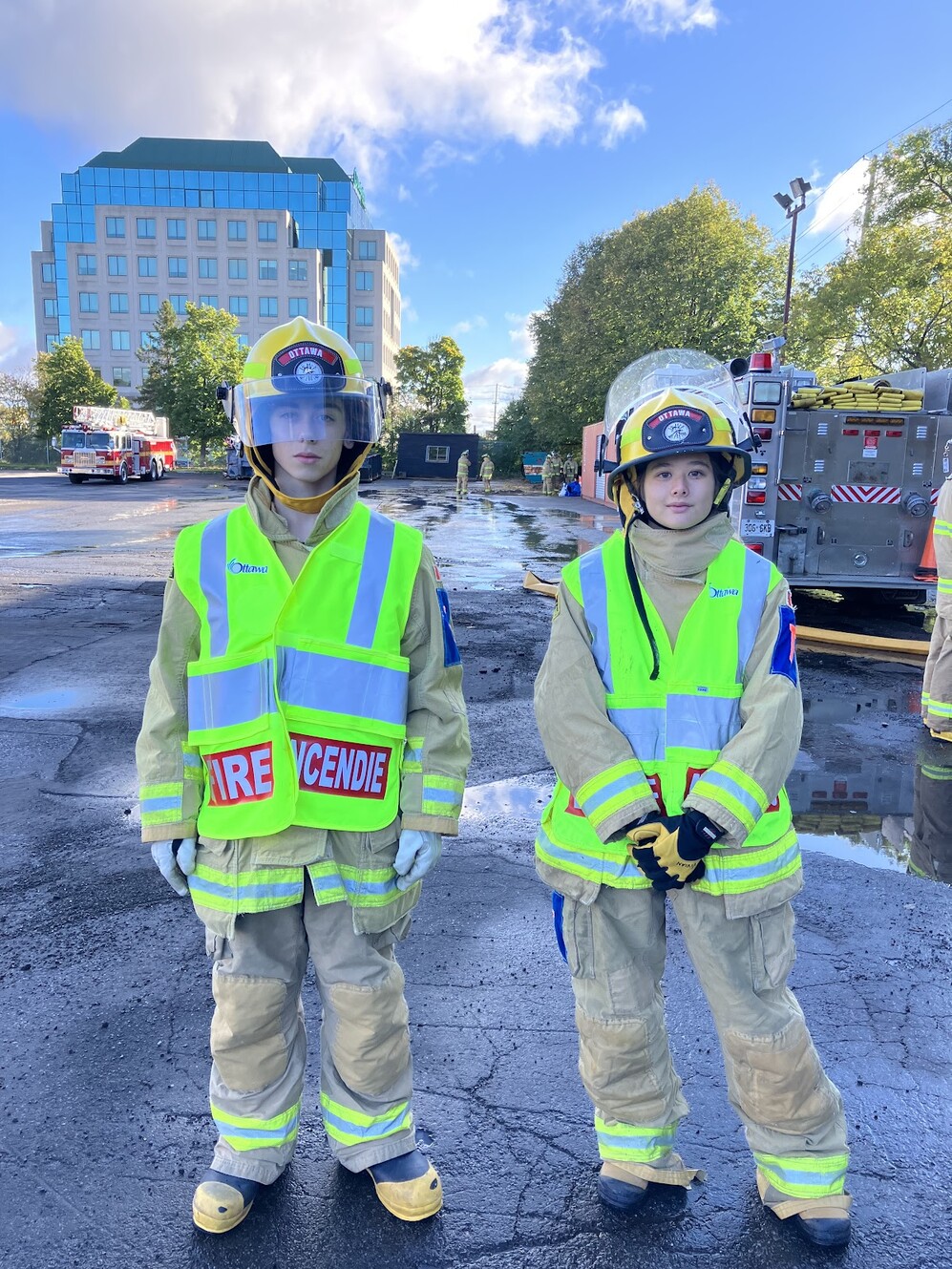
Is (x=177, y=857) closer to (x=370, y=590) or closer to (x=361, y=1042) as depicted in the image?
(x=361, y=1042)

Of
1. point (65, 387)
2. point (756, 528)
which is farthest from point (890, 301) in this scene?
point (65, 387)

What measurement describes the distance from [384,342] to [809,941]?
88.8 m

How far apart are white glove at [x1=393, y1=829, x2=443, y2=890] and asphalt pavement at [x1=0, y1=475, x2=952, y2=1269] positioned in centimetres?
85

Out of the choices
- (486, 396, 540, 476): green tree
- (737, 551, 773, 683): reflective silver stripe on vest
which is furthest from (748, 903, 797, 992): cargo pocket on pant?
(486, 396, 540, 476): green tree

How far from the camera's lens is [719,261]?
28.9 meters

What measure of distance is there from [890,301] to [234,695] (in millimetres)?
26362

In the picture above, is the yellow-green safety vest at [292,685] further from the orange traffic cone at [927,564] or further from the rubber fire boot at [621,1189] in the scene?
the orange traffic cone at [927,564]

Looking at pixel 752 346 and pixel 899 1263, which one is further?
pixel 752 346

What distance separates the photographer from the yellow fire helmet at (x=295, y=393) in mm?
2195

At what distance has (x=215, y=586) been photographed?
7.00ft

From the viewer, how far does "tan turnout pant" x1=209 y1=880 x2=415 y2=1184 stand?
2.16m

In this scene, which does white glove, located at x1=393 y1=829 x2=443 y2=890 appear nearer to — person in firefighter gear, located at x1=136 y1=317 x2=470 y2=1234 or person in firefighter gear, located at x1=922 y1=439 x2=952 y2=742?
person in firefighter gear, located at x1=136 y1=317 x2=470 y2=1234

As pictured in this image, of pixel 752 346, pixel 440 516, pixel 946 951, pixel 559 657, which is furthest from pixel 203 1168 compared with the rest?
pixel 752 346

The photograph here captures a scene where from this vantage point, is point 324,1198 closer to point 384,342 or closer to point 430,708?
point 430,708
